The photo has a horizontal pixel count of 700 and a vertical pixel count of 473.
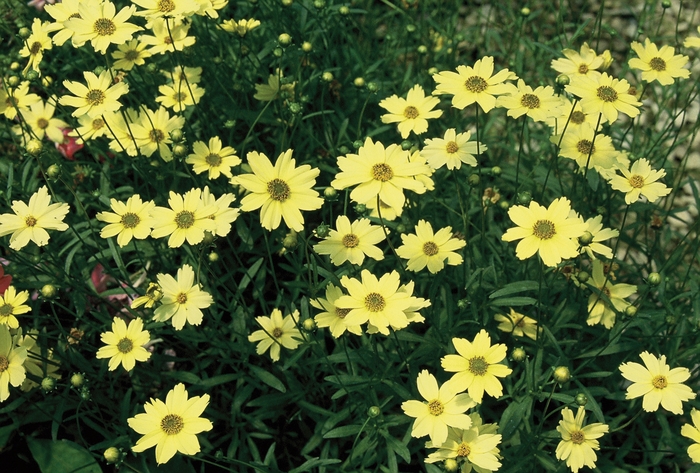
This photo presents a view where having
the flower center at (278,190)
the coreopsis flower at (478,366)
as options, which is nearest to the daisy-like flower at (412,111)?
the flower center at (278,190)

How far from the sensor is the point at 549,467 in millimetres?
2303

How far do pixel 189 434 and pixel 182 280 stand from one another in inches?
21.3

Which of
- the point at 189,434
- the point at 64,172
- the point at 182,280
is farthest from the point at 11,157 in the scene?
the point at 189,434

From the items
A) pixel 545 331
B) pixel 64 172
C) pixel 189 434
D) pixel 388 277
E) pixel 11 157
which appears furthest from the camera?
pixel 11 157

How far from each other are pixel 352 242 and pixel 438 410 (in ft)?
2.08

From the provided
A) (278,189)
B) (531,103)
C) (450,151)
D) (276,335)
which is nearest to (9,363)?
(276,335)

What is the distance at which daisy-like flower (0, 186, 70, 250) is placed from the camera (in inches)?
87.5

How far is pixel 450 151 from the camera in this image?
2496 millimetres

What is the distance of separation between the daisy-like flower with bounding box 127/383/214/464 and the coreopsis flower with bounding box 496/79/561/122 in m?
1.44

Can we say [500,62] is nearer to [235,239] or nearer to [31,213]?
[235,239]

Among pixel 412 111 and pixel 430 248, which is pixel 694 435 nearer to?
pixel 430 248

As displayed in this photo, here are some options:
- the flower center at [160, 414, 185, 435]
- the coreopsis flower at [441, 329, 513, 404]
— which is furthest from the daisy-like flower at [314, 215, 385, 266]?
the flower center at [160, 414, 185, 435]

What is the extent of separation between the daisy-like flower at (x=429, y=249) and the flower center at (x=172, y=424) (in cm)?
90

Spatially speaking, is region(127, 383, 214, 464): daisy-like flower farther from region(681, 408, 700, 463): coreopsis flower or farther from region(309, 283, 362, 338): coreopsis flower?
region(681, 408, 700, 463): coreopsis flower
